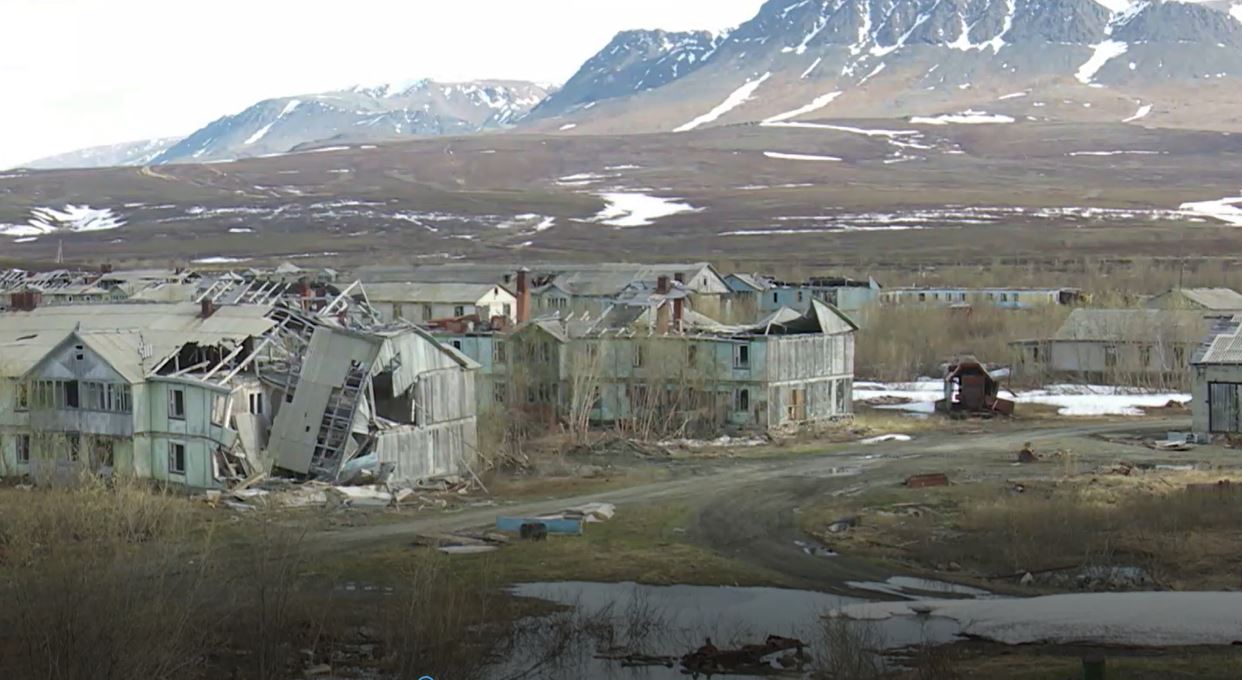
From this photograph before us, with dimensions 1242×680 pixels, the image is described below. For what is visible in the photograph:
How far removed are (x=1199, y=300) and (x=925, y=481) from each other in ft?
137

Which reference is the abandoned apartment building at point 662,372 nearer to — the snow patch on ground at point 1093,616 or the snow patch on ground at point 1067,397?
the snow patch on ground at point 1067,397

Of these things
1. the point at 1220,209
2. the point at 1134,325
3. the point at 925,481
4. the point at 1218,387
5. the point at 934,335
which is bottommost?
the point at 925,481

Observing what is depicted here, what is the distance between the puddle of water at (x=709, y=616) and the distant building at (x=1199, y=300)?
4995cm

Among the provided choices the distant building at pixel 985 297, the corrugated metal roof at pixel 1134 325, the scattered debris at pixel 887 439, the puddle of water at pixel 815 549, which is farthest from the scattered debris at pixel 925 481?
the distant building at pixel 985 297

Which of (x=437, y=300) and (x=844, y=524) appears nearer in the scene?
(x=844, y=524)

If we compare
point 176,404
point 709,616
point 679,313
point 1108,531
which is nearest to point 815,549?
point 1108,531

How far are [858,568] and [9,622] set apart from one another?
15.4 metres

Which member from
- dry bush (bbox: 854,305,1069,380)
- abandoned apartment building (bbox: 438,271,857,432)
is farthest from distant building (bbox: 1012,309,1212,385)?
abandoned apartment building (bbox: 438,271,857,432)

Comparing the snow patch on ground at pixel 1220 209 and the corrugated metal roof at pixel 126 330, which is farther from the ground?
the snow patch on ground at pixel 1220 209

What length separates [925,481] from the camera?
40.4 metres

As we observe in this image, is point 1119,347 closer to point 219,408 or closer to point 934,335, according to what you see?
point 934,335

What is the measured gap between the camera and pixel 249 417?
3953cm

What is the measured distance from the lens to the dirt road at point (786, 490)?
3238 cm

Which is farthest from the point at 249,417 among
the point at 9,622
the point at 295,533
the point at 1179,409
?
the point at 1179,409
